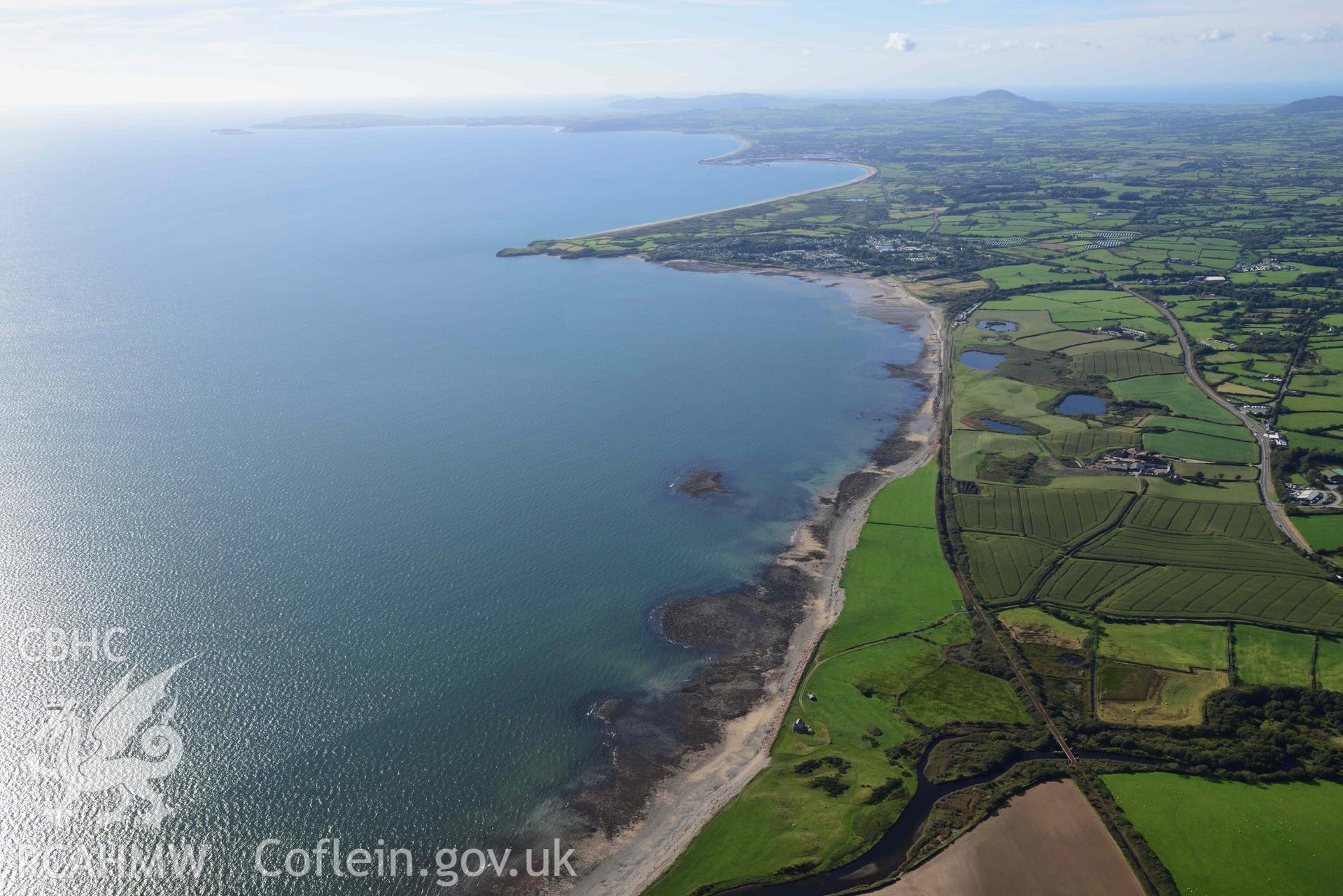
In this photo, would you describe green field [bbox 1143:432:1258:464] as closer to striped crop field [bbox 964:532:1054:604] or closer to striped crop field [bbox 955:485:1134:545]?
striped crop field [bbox 955:485:1134:545]

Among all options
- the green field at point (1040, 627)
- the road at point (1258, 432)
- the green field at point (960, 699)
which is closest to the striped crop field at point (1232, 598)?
the green field at point (1040, 627)

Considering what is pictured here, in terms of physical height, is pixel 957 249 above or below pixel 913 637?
above

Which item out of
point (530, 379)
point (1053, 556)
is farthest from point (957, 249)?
point (1053, 556)

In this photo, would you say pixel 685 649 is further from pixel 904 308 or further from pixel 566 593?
pixel 904 308

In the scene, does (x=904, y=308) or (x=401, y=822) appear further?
(x=904, y=308)

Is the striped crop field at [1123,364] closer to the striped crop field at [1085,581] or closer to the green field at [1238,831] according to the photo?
the striped crop field at [1085,581]

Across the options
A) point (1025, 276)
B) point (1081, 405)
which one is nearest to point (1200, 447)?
point (1081, 405)

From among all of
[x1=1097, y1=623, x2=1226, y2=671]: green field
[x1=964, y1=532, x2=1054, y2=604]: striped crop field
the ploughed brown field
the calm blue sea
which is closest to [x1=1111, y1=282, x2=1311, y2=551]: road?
[x1=1097, y1=623, x2=1226, y2=671]: green field
